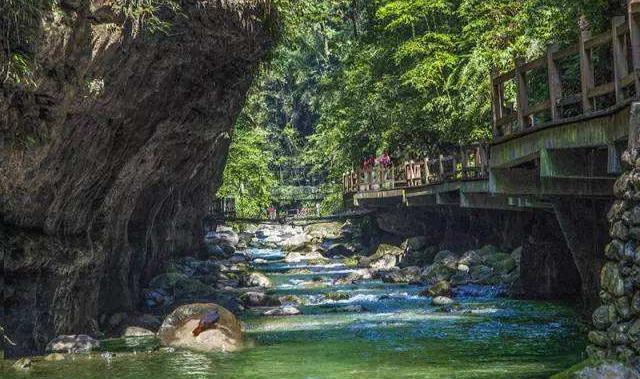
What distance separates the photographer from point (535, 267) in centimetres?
2611

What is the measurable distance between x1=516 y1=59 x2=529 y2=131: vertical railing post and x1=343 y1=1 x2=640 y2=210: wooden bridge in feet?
0.06

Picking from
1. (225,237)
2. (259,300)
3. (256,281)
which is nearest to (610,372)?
(259,300)

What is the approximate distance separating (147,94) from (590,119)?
858 cm

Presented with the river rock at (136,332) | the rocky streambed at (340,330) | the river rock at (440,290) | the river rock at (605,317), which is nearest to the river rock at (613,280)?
the river rock at (605,317)

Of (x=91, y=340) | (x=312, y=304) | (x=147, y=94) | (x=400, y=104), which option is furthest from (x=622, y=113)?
(x=400, y=104)

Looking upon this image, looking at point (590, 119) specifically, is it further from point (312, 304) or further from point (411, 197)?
point (411, 197)

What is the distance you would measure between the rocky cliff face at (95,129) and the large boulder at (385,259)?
19.6 metres

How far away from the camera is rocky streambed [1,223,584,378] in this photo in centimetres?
1541

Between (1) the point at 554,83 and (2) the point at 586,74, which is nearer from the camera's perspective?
(2) the point at 586,74

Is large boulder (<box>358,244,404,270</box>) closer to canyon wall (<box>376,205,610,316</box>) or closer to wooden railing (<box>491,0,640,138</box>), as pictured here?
canyon wall (<box>376,205,610,316</box>)

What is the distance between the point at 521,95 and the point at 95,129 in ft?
25.6

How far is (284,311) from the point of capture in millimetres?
25000

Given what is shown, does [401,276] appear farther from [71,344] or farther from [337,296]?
[71,344]

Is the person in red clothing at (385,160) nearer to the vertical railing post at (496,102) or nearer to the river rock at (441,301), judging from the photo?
the river rock at (441,301)
